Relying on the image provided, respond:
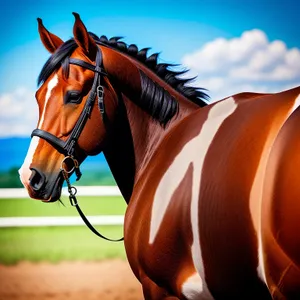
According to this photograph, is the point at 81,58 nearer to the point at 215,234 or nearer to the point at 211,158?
the point at 211,158

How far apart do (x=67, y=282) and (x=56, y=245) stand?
0.36 m

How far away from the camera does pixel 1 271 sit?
3.92m

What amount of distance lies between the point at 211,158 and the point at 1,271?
9.16 feet

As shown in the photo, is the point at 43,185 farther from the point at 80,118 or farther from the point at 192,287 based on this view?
the point at 192,287

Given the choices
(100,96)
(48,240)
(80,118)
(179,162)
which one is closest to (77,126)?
(80,118)

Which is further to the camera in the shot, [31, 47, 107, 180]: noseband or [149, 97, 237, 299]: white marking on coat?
[31, 47, 107, 180]: noseband

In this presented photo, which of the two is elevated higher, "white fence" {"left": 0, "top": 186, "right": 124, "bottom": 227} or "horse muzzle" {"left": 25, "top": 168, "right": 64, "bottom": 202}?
"horse muzzle" {"left": 25, "top": 168, "right": 64, "bottom": 202}

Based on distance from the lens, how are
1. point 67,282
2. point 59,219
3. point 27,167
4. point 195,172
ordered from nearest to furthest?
point 195,172, point 27,167, point 67,282, point 59,219

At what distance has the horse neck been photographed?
2.04m

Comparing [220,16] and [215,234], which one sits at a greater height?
[220,16]

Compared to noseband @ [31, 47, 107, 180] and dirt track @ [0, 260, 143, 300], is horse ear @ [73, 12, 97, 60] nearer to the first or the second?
noseband @ [31, 47, 107, 180]

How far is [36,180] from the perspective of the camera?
1.88m

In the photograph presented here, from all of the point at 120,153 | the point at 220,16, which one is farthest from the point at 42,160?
the point at 220,16

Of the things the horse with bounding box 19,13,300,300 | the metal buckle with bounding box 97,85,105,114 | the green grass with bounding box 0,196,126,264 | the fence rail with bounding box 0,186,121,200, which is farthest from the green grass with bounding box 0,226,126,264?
the metal buckle with bounding box 97,85,105,114
